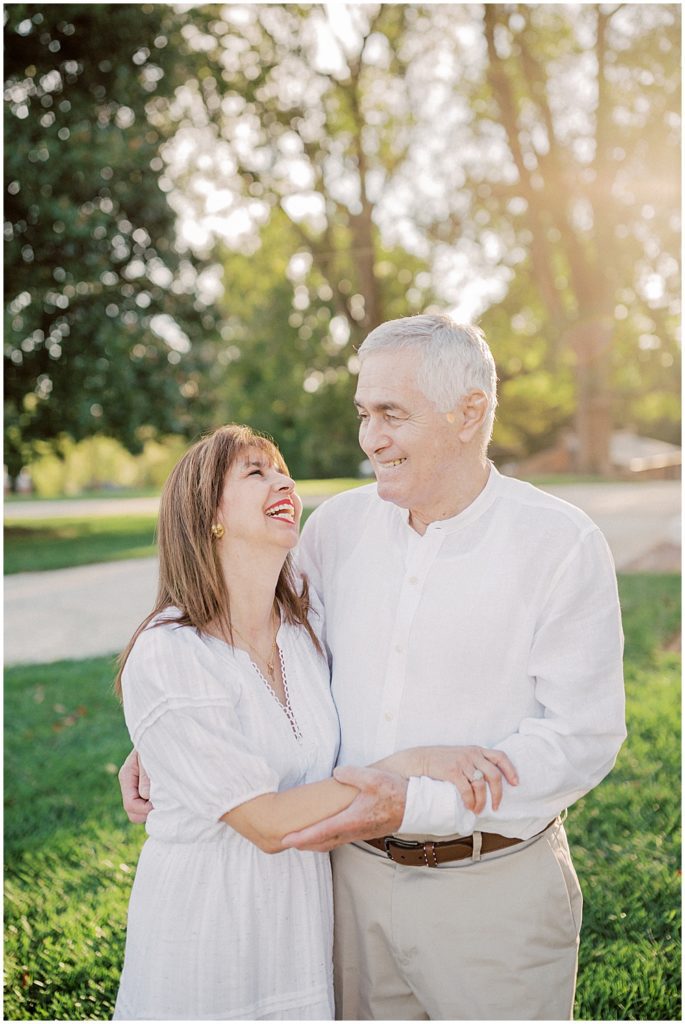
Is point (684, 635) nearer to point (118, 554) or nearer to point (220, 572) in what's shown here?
point (220, 572)

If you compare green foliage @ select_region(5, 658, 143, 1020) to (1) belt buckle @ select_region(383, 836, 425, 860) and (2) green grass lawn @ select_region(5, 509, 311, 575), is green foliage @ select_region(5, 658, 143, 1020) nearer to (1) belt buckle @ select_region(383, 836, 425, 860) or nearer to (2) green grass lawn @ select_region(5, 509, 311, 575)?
(1) belt buckle @ select_region(383, 836, 425, 860)

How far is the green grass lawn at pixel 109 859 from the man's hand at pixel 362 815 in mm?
2047

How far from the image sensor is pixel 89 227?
16016 millimetres

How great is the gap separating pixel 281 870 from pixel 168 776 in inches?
16.5

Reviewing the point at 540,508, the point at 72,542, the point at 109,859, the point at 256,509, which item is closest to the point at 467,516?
the point at 540,508

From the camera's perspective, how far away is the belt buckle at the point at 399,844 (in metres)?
2.67

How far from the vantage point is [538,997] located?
271 centimetres

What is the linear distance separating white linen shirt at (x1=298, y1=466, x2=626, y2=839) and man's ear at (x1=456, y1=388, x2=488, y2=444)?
0.16 m

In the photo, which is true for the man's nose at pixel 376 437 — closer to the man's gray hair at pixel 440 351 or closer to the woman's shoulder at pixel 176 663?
the man's gray hair at pixel 440 351

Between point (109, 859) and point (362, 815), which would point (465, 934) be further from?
point (109, 859)

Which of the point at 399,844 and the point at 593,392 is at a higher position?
the point at 593,392

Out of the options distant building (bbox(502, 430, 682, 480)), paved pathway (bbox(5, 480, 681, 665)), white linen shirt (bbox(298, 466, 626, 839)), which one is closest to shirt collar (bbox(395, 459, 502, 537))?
white linen shirt (bbox(298, 466, 626, 839))

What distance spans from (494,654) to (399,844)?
583mm

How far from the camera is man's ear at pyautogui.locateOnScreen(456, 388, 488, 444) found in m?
2.77
